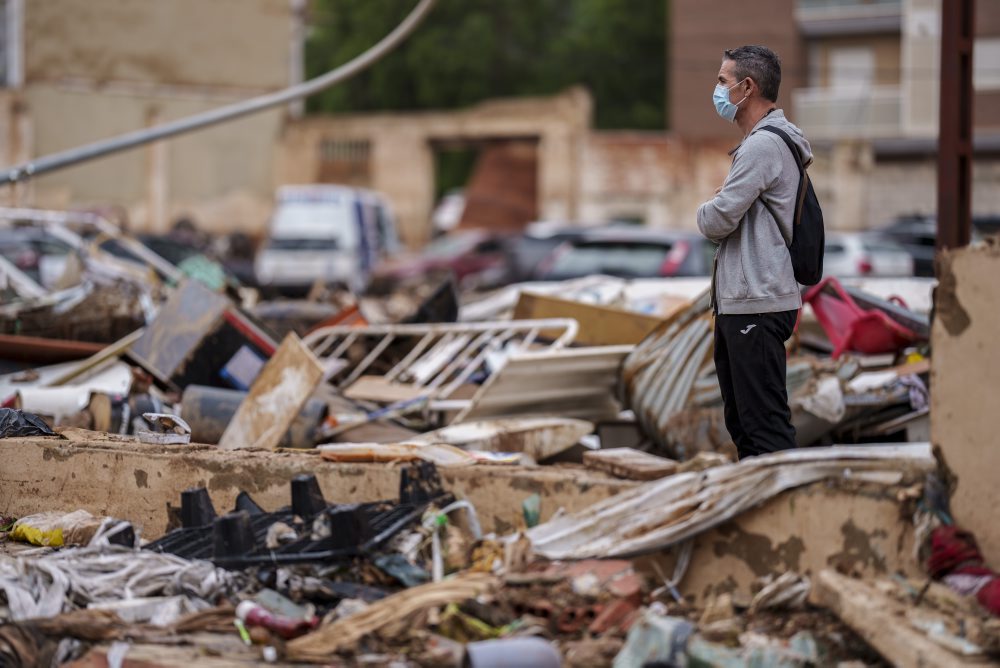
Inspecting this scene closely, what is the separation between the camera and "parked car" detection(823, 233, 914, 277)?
19484mm

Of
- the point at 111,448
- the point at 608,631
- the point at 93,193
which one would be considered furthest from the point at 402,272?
the point at 608,631

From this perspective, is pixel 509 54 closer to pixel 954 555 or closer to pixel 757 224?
pixel 757 224

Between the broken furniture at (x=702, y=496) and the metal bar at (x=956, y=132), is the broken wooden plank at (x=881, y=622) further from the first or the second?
the metal bar at (x=956, y=132)

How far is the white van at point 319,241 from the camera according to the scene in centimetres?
2381

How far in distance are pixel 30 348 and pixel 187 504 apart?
4.29m

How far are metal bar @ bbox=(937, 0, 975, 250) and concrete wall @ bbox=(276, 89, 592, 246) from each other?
26.8m

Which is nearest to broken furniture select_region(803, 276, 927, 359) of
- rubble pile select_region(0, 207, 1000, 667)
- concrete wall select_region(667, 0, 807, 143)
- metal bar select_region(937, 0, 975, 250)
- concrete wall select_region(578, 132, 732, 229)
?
rubble pile select_region(0, 207, 1000, 667)

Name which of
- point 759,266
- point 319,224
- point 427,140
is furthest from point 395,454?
point 427,140

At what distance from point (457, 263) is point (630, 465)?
70.5 feet

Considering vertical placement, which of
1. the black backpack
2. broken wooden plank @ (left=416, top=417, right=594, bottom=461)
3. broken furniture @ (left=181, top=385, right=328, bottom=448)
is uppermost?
the black backpack

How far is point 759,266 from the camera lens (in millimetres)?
4664

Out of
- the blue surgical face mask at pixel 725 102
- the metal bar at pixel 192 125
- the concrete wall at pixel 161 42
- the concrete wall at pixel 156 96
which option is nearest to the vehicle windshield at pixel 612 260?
the metal bar at pixel 192 125

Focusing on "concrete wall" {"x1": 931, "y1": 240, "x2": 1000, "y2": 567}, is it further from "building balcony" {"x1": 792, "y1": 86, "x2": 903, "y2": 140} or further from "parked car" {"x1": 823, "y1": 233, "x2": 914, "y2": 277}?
"building balcony" {"x1": 792, "y1": 86, "x2": 903, "y2": 140}

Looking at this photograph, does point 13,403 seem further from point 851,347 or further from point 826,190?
point 826,190
